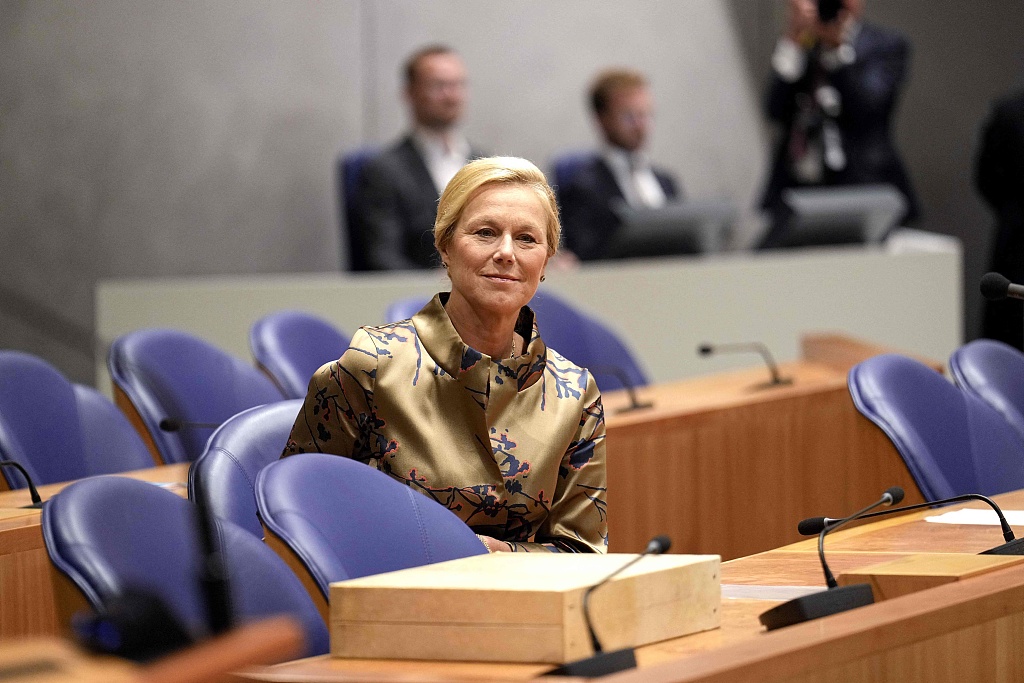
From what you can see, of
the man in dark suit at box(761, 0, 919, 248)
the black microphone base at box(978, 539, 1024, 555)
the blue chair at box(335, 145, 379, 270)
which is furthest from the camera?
the man in dark suit at box(761, 0, 919, 248)

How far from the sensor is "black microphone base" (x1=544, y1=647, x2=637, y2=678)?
1398 millimetres

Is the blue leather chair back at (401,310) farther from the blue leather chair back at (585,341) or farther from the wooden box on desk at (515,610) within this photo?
the wooden box on desk at (515,610)

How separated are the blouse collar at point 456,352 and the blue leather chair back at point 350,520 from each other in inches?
9.1

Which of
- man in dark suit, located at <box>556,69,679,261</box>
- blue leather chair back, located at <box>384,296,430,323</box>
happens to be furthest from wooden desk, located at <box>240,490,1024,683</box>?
man in dark suit, located at <box>556,69,679,261</box>

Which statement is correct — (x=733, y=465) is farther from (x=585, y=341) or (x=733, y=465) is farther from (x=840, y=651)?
(x=840, y=651)

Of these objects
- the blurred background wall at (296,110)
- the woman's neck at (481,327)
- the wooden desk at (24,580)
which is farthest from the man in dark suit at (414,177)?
the woman's neck at (481,327)

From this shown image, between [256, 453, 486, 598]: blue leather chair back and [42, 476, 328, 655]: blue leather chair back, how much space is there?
48 mm

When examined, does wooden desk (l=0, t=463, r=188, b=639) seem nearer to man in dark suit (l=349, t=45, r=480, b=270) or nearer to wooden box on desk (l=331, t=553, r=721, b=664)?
wooden box on desk (l=331, t=553, r=721, b=664)

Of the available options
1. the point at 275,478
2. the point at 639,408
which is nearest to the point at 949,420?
the point at 639,408

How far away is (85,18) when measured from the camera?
230 inches

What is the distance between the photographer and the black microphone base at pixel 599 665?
1398 mm

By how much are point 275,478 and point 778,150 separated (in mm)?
5250

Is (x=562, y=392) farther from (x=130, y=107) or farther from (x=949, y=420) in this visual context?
(x=130, y=107)

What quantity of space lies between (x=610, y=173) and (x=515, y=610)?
4484 mm
